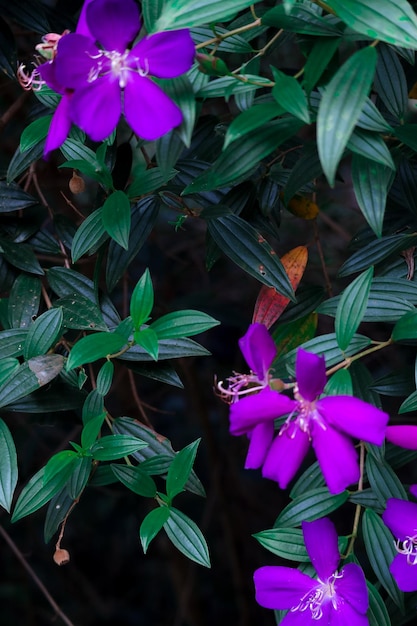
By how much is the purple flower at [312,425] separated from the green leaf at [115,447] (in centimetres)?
19

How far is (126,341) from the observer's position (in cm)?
86

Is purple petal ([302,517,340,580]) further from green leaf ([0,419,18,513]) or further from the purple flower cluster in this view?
the purple flower cluster

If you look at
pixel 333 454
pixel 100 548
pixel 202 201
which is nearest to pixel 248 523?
pixel 100 548

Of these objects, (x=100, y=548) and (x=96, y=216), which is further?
(x=100, y=548)

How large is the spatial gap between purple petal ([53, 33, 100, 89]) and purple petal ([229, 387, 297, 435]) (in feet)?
1.01

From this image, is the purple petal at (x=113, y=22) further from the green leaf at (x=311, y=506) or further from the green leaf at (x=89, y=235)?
the green leaf at (x=311, y=506)

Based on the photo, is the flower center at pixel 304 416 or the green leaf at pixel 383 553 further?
the green leaf at pixel 383 553

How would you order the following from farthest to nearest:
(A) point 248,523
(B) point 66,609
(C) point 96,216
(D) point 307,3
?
(B) point 66,609
(A) point 248,523
(C) point 96,216
(D) point 307,3

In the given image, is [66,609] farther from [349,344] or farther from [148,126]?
[148,126]

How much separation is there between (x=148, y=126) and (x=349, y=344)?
314mm

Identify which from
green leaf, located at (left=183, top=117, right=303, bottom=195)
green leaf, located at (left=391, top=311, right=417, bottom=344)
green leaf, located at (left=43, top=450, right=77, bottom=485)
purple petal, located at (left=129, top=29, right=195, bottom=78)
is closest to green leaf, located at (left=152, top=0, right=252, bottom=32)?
purple petal, located at (left=129, top=29, right=195, bottom=78)

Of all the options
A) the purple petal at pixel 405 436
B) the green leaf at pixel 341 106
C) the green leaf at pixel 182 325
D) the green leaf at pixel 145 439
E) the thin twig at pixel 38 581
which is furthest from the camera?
the thin twig at pixel 38 581

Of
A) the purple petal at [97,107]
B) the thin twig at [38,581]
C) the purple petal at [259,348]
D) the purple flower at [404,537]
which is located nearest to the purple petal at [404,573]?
the purple flower at [404,537]

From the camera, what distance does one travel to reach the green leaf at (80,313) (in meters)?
0.97
